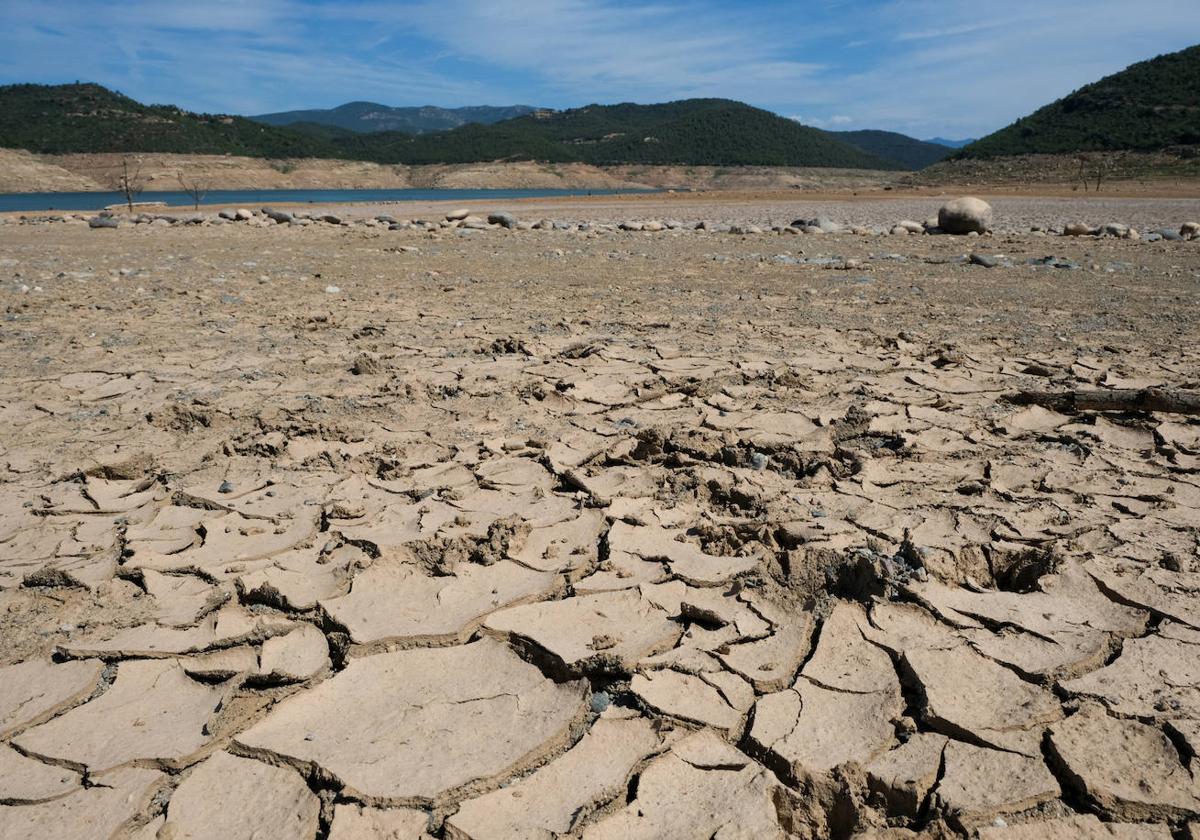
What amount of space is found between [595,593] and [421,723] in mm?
612

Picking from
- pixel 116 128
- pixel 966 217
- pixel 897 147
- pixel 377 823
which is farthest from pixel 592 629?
pixel 897 147

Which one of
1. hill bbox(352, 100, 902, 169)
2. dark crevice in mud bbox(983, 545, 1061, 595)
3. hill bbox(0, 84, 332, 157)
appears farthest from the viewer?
hill bbox(352, 100, 902, 169)

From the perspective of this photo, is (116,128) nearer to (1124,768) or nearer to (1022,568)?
(1022,568)

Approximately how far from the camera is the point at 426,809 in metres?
1.37

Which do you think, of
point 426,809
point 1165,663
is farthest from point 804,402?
point 426,809

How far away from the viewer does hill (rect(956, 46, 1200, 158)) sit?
1507 inches

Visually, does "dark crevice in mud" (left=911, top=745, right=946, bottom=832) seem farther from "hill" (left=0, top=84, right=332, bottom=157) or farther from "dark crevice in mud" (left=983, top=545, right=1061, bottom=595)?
"hill" (left=0, top=84, right=332, bottom=157)

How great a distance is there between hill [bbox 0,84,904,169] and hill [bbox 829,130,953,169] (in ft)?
169

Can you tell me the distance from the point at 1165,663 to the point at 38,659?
254 cm

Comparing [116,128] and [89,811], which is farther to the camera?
[116,128]

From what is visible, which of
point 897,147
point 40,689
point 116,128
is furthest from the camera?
point 897,147

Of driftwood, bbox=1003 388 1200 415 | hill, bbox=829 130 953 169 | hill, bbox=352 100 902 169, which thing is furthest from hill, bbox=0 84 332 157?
hill, bbox=829 130 953 169

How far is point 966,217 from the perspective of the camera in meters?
12.2

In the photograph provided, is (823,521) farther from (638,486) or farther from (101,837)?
(101,837)
